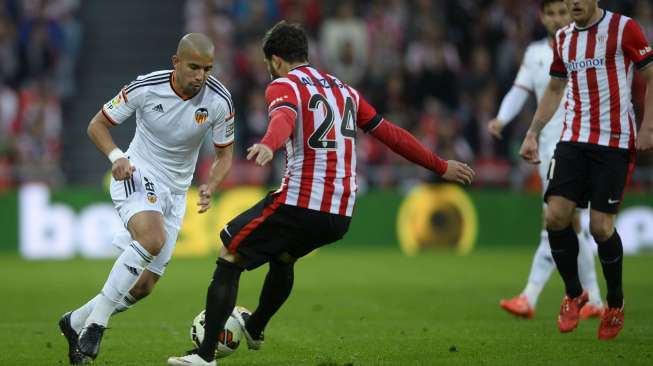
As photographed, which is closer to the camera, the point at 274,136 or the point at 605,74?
the point at 274,136

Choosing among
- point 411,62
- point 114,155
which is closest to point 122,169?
point 114,155

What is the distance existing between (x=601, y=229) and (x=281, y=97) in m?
2.87

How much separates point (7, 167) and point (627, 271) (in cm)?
1032

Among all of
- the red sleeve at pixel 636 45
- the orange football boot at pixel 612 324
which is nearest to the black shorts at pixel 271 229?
the orange football boot at pixel 612 324

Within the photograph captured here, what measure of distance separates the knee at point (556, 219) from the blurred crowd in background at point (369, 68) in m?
10.4

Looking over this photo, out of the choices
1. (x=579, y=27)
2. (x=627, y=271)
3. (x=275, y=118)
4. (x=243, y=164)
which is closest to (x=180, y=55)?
(x=275, y=118)

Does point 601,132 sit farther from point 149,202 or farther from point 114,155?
point 114,155

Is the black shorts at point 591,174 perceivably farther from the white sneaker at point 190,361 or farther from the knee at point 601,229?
the white sneaker at point 190,361

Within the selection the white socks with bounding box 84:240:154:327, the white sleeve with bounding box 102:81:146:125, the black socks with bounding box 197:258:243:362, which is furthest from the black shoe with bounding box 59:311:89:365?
the white sleeve with bounding box 102:81:146:125

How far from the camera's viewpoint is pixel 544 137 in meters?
10.2

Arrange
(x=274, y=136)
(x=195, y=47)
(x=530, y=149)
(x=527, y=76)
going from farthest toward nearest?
(x=527, y=76) → (x=530, y=149) → (x=195, y=47) → (x=274, y=136)

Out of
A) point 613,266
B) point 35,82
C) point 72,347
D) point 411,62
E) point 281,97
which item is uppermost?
point 281,97

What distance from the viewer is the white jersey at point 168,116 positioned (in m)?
7.78

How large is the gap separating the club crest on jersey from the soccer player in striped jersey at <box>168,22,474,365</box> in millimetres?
910
